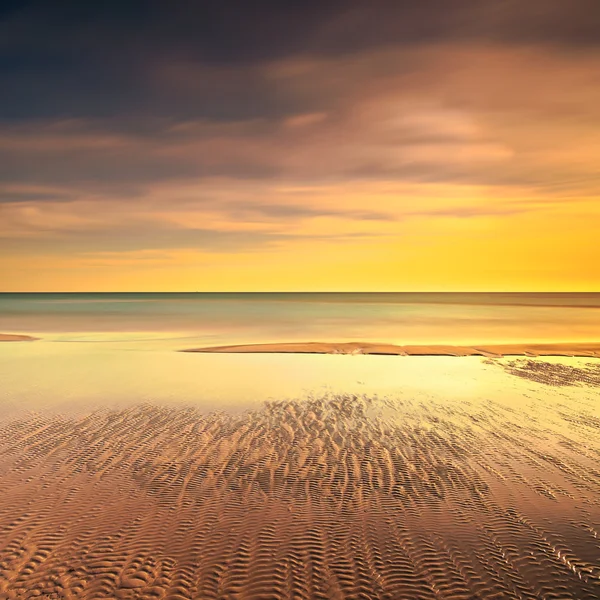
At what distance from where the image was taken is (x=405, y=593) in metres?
6.47

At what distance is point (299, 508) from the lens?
8.66 m

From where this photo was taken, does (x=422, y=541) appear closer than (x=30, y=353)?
Yes

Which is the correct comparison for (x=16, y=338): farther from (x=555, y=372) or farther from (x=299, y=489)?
(x=555, y=372)

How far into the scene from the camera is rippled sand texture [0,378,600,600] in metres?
6.71

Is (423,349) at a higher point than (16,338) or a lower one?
higher

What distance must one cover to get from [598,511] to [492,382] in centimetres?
1167

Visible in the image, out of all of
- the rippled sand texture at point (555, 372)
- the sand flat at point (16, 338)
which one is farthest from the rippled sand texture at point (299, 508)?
the sand flat at point (16, 338)

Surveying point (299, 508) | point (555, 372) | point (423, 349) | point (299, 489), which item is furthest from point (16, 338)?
point (555, 372)

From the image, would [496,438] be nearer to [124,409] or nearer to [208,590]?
[208,590]

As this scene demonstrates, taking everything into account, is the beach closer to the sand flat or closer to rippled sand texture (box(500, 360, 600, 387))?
rippled sand texture (box(500, 360, 600, 387))

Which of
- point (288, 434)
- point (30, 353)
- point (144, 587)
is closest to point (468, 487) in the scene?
point (288, 434)

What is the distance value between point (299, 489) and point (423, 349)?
2248 cm

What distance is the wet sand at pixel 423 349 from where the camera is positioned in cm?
2888

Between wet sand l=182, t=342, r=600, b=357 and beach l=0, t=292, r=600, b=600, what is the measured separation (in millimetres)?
9482
